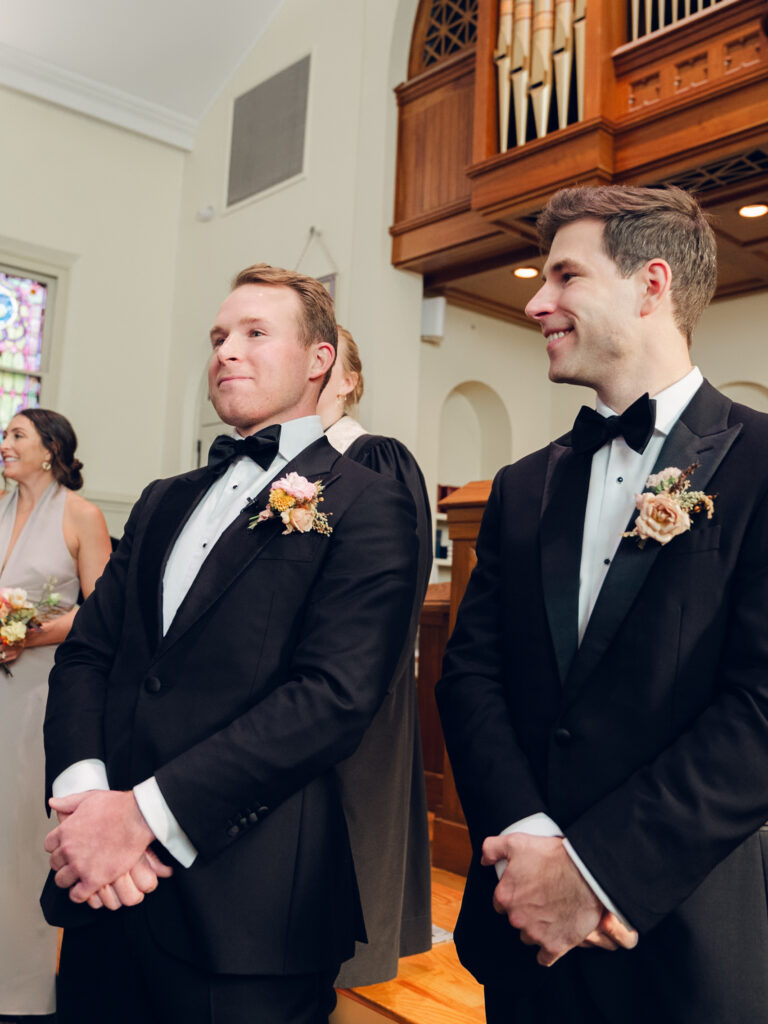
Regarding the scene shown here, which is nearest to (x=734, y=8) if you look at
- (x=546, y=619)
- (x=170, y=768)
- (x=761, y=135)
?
(x=761, y=135)

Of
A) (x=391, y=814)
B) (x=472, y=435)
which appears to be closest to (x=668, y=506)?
(x=391, y=814)

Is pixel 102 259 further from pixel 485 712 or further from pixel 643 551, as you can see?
pixel 643 551

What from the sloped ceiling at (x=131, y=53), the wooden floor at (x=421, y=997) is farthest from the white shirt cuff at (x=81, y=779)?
the sloped ceiling at (x=131, y=53)

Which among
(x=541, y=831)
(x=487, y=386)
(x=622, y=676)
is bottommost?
(x=541, y=831)

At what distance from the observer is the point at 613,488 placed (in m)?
1.49

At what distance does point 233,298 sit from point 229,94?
23.6 ft

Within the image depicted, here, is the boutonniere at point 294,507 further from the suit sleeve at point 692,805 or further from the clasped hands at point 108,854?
the suit sleeve at point 692,805

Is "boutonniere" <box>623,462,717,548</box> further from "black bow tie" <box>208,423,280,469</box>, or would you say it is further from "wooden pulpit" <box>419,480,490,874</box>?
"wooden pulpit" <box>419,480,490,874</box>

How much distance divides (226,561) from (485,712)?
0.50 m

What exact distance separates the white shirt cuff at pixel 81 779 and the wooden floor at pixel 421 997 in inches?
49.1

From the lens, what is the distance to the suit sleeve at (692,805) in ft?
3.88

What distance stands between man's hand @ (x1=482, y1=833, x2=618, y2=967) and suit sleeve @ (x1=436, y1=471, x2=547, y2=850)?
2.9 inches

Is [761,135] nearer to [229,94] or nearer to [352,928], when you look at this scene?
[352,928]

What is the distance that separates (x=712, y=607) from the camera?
4.22 feet
